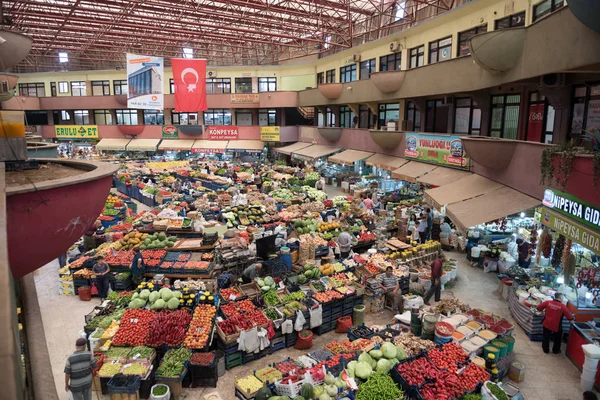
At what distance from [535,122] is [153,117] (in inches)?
1541

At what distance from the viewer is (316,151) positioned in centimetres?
2962

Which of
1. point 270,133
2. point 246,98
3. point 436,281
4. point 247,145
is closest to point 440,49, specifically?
point 436,281

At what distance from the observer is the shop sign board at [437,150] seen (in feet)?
51.5

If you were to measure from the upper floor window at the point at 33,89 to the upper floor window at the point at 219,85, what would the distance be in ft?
64.0

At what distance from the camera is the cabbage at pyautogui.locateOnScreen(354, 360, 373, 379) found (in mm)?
7312

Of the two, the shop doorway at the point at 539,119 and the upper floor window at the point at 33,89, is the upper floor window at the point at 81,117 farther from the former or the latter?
the shop doorway at the point at 539,119

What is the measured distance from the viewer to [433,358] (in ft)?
25.9

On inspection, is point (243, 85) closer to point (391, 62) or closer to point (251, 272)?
point (391, 62)

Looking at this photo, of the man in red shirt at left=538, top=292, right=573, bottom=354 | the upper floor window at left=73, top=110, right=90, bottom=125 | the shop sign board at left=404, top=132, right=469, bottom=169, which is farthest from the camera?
the upper floor window at left=73, top=110, right=90, bottom=125

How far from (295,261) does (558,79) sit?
923cm

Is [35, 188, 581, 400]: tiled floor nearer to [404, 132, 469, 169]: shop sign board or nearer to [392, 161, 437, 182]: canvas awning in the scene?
[404, 132, 469, 169]: shop sign board

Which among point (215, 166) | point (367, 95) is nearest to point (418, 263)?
point (367, 95)

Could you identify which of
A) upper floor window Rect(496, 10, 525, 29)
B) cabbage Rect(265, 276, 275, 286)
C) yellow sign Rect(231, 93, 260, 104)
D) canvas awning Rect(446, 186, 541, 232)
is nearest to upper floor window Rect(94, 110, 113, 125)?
yellow sign Rect(231, 93, 260, 104)

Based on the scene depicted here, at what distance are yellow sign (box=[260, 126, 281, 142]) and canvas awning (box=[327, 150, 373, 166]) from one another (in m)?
11.7
